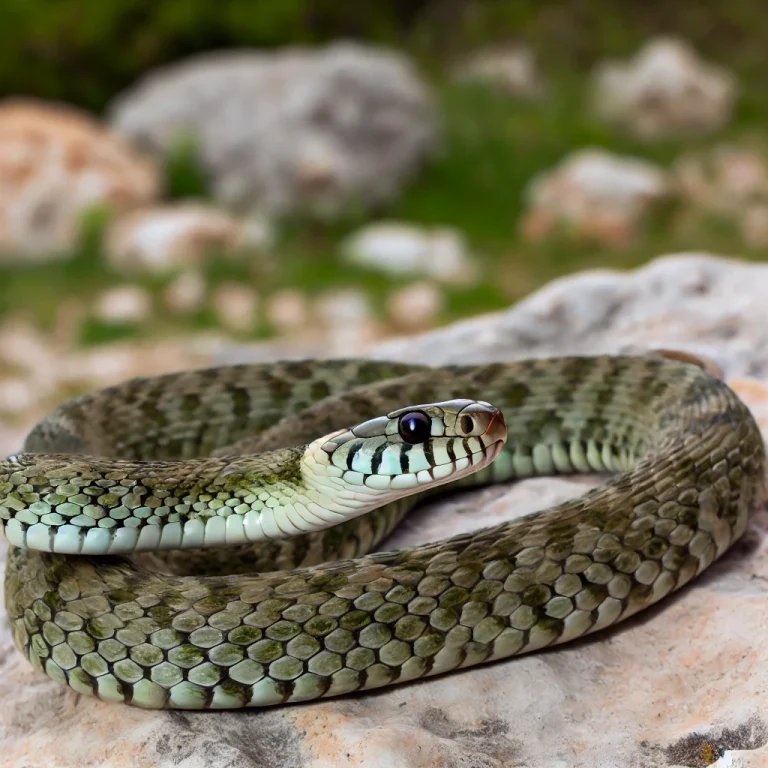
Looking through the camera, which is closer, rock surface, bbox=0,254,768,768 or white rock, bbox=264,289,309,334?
rock surface, bbox=0,254,768,768

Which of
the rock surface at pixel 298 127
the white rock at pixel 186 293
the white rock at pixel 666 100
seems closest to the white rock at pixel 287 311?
the white rock at pixel 186 293

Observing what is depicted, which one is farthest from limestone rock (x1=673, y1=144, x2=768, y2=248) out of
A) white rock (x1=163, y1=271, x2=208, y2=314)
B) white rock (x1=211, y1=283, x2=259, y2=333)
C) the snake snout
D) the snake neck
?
the snake neck

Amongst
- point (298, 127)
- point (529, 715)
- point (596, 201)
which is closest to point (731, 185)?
point (596, 201)

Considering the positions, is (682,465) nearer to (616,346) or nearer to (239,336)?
(616,346)

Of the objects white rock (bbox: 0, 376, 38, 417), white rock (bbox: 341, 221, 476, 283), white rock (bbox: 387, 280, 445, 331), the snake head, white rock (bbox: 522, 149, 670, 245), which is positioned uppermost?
the snake head

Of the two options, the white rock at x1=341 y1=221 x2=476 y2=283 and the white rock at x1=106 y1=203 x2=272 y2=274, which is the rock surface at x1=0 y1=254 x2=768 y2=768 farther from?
the white rock at x1=106 y1=203 x2=272 y2=274
